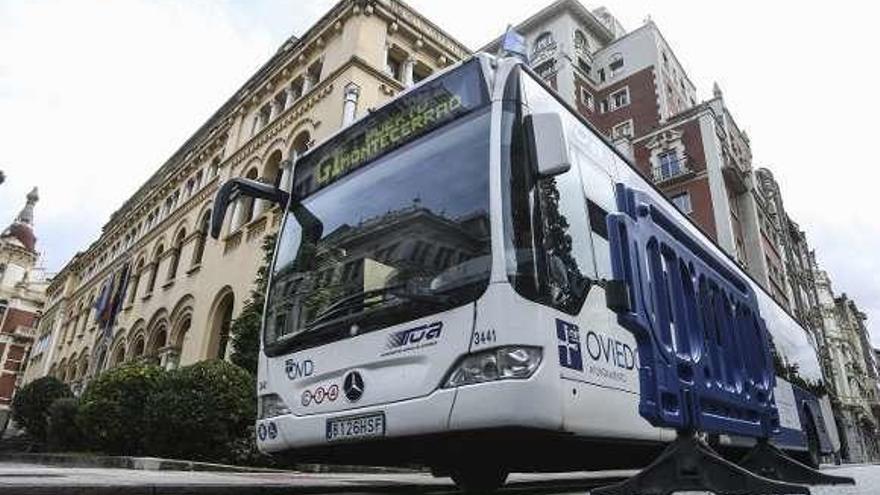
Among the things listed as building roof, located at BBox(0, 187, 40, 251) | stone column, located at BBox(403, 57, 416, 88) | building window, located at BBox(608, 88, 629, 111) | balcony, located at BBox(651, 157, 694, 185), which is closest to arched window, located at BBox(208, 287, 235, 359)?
stone column, located at BBox(403, 57, 416, 88)

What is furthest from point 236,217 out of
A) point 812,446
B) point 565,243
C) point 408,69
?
point 565,243

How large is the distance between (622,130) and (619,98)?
2978 mm

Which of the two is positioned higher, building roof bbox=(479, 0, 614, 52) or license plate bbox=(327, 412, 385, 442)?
building roof bbox=(479, 0, 614, 52)

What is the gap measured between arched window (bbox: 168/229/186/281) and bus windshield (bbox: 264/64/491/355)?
67.9ft

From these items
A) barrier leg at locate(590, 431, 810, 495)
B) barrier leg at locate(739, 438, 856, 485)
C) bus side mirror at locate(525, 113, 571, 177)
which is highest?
bus side mirror at locate(525, 113, 571, 177)

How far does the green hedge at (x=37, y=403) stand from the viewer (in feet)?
61.0

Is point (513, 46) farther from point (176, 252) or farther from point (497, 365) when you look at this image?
point (176, 252)

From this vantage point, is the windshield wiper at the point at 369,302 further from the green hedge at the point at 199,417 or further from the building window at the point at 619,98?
the building window at the point at 619,98

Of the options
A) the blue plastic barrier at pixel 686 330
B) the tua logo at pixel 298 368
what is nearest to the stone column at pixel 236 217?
the tua logo at pixel 298 368

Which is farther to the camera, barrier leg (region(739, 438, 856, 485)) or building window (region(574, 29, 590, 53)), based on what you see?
building window (region(574, 29, 590, 53))

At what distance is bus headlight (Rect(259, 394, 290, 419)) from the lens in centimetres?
462

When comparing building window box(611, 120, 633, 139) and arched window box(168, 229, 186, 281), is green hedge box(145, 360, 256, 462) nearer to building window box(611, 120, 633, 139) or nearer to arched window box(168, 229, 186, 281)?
arched window box(168, 229, 186, 281)

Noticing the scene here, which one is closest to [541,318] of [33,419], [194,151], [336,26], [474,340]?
[474,340]

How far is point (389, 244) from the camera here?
14.6 ft
